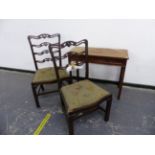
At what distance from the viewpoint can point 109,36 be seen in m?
2.05

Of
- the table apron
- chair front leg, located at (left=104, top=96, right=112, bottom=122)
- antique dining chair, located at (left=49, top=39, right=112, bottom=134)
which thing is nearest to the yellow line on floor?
antique dining chair, located at (left=49, top=39, right=112, bottom=134)

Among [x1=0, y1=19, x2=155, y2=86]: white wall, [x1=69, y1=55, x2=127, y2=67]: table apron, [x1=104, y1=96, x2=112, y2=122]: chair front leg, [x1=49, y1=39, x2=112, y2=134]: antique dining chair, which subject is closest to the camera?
[x1=49, y1=39, x2=112, y2=134]: antique dining chair

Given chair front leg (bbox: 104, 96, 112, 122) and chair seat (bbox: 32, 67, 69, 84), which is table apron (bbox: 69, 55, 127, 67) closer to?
chair seat (bbox: 32, 67, 69, 84)

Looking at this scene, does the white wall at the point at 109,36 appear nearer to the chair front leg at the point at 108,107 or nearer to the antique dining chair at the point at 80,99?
the antique dining chair at the point at 80,99

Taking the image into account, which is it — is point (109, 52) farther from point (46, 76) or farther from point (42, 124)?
point (42, 124)

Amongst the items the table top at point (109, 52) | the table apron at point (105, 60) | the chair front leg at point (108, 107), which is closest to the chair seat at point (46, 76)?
the table apron at point (105, 60)

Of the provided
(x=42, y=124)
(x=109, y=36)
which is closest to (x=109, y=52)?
(x=109, y=36)

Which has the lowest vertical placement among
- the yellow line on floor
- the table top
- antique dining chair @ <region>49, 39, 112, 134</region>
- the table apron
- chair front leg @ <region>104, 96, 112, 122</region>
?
the yellow line on floor

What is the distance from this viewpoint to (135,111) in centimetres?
186

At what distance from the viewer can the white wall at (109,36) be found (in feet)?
6.28

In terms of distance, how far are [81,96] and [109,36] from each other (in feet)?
3.72

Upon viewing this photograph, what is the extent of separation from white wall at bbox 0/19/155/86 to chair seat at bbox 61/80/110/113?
0.88 meters

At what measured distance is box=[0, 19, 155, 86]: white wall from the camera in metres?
1.92
